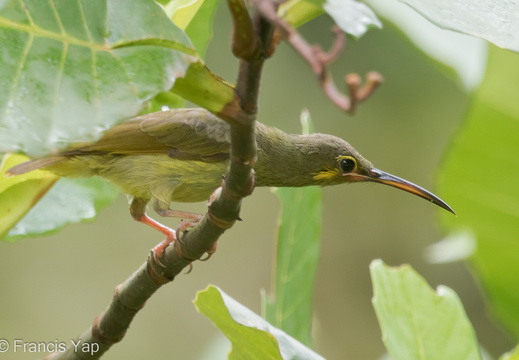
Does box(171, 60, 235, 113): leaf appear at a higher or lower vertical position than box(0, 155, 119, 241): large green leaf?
higher

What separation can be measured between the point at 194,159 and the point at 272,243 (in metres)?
4.81

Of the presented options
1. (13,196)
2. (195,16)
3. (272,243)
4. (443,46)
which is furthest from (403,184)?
(272,243)

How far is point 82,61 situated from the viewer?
55.7 inches

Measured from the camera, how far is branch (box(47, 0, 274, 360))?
1.22 meters

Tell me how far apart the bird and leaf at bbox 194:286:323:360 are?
3.89 ft

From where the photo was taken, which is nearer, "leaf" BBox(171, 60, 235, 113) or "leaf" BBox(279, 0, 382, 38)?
"leaf" BBox(279, 0, 382, 38)

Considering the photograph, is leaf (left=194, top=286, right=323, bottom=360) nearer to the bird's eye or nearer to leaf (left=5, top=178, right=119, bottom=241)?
leaf (left=5, top=178, right=119, bottom=241)

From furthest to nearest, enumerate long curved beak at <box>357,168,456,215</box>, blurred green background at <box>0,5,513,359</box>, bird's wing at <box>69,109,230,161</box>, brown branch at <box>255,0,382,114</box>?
blurred green background at <box>0,5,513,359</box> → bird's wing at <box>69,109,230,161</box> → long curved beak at <box>357,168,456,215</box> → brown branch at <box>255,0,382,114</box>

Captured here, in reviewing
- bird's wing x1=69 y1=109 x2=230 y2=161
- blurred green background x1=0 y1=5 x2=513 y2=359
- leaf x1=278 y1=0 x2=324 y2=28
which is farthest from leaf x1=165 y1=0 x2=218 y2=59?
blurred green background x1=0 y1=5 x2=513 y2=359

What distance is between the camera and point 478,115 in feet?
7.75

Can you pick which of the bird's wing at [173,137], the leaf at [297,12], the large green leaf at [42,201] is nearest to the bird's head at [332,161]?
the bird's wing at [173,137]

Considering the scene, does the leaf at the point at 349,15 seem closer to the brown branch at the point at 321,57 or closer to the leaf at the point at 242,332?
the brown branch at the point at 321,57

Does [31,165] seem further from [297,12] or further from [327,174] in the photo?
[327,174]

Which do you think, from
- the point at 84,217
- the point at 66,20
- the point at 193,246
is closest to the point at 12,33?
the point at 66,20
